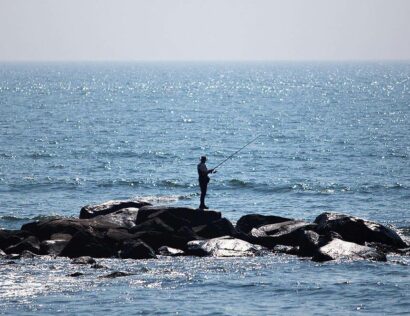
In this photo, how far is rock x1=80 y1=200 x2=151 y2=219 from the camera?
1365 inches

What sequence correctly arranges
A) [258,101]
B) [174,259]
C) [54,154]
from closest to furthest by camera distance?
[174,259], [54,154], [258,101]

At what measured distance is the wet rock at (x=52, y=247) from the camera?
30391 millimetres

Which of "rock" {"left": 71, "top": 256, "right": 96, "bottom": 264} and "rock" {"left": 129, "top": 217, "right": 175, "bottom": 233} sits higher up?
"rock" {"left": 129, "top": 217, "right": 175, "bottom": 233}

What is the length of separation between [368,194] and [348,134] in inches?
1283

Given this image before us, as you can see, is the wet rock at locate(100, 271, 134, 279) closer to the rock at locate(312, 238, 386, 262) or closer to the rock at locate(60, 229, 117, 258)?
the rock at locate(60, 229, 117, 258)

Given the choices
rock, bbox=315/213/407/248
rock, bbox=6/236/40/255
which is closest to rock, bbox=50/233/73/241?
rock, bbox=6/236/40/255

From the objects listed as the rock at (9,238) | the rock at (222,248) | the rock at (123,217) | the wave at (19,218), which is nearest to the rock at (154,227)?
the rock at (123,217)

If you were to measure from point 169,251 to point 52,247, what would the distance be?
3934 mm

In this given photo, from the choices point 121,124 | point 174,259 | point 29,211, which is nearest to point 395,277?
point 174,259

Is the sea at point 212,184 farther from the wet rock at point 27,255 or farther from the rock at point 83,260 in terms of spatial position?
the wet rock at point 27,255

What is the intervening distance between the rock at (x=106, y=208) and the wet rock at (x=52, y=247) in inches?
154

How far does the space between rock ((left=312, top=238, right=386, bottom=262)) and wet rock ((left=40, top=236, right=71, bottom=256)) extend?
8.45 m

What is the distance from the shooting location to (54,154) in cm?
6384

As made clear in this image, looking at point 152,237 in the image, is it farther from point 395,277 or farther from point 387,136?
point 387,136
